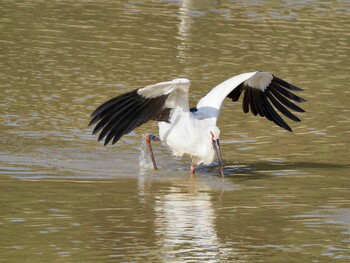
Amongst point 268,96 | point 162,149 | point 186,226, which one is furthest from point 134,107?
point 186,226

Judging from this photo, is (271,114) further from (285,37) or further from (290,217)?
(285,37)

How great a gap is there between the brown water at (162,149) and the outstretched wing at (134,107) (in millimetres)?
478

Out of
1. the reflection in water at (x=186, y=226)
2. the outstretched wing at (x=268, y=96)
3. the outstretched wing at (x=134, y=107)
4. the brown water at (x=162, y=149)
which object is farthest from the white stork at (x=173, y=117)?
the reflection in water at (x=186, y=226)

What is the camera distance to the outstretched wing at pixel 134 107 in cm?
1089

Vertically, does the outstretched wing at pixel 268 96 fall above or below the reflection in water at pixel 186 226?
above

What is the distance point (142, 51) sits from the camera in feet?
61.1

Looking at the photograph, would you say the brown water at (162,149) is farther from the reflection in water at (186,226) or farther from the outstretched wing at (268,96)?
the outstretched wing at (268,96)

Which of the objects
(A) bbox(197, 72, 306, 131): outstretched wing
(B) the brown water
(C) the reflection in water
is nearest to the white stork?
(B) the brown water

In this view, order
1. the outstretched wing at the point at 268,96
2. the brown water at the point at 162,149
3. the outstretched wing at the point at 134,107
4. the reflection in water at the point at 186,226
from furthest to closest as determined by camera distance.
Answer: the outstretched wing at the point at 268,96 → the outstretched wing at the point at 134,107 → the brown water at the point at 162,149 → the reflection in water at the point at 186,226

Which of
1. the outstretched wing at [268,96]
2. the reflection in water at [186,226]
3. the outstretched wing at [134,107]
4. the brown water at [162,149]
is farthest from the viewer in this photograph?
the outstretched wing at [268,96]

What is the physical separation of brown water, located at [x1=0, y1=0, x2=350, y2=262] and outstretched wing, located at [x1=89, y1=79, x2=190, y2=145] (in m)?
0.48

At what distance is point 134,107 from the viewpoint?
11039mm

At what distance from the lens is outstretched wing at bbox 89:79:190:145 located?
429 inches

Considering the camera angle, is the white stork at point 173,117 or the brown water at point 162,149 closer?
the brown water at point 162,149
